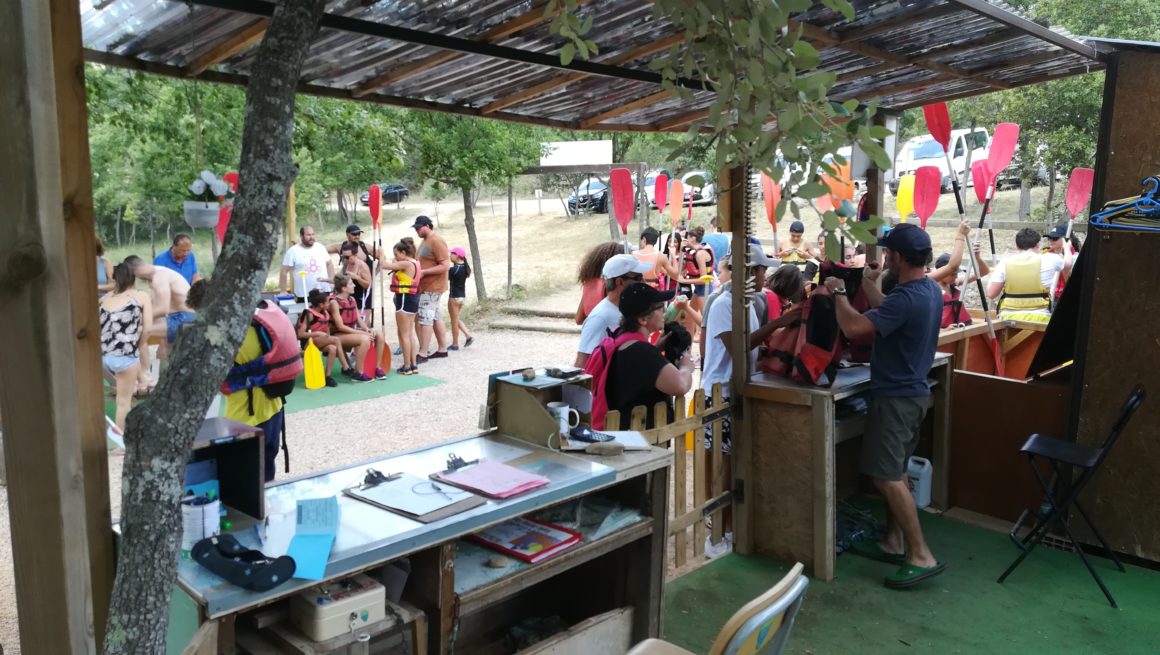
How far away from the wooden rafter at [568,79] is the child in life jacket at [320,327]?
5.69 meters

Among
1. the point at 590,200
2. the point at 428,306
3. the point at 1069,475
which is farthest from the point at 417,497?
the point at 590,200

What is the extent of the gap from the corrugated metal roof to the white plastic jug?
2.59m

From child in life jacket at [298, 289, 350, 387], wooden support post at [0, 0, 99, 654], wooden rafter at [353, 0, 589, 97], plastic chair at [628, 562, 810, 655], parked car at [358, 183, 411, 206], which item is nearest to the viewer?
wooden support post at [0, 0, 99, 654]

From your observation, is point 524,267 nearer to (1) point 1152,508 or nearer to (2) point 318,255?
(2) point 318,255

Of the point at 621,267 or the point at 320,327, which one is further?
the point at 320,327

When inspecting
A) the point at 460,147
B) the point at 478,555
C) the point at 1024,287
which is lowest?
the point at 478,555

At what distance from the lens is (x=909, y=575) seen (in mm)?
4617

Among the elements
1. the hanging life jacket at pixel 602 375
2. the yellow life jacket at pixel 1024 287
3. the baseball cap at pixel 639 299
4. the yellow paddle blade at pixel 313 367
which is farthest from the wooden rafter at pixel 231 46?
the yellow life jacket at pixel 1024 287

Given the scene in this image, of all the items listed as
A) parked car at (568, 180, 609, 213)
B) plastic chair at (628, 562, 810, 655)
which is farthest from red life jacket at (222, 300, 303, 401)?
parked car at (568, 180, 609, 213)

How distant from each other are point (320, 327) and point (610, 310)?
6.09 m

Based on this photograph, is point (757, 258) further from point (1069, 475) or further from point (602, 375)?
point (1069, 475)

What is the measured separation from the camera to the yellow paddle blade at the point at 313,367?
32.1ft

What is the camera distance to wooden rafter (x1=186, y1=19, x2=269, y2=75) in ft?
11.5

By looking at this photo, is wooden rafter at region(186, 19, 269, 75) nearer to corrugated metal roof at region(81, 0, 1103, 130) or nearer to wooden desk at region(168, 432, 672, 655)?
corrugated metal roof at region(81, 0, 1103, 130)
